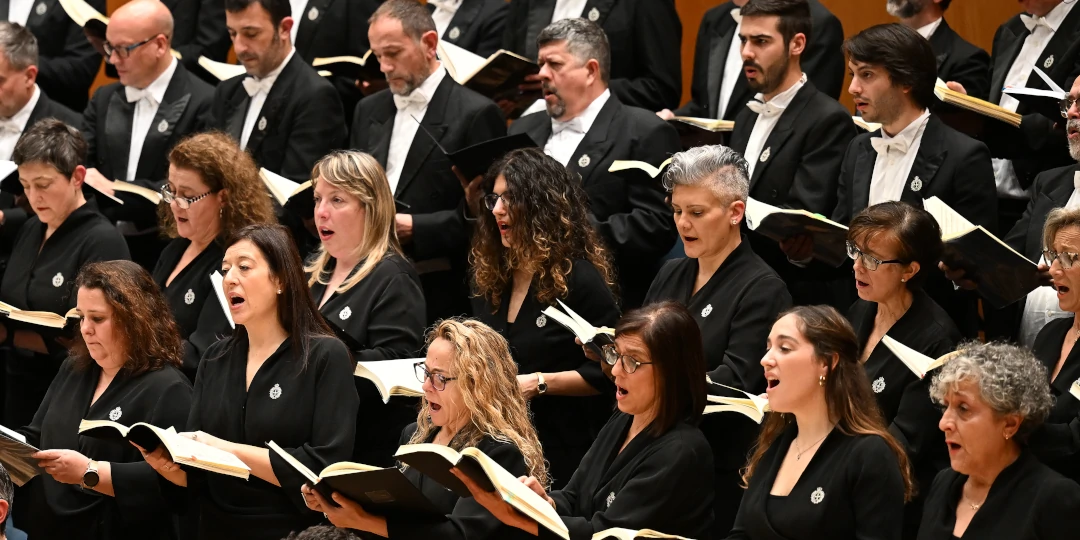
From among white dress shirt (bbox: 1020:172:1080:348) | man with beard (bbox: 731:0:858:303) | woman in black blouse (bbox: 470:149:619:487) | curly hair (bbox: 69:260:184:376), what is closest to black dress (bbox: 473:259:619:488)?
woman in black blouse (bbox: 470:149:619:487)

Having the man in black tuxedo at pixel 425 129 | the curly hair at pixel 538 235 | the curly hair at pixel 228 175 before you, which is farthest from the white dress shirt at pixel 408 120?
the curly hair at pixel 538 235

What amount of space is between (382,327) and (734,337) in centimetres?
110

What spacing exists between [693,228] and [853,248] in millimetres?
491

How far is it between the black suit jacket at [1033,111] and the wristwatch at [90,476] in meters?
2.89

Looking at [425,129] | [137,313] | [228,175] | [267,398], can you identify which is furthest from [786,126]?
[137,313]

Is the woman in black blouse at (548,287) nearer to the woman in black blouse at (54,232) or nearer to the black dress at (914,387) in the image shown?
the black dress at (914,387)

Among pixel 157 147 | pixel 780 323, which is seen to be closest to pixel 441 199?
pixel 157 147

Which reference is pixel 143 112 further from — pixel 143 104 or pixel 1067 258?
pixel 1067 258

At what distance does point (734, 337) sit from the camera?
4.07 meters

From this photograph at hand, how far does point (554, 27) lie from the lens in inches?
211

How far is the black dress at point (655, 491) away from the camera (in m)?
3.51

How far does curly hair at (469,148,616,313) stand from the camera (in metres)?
4.49

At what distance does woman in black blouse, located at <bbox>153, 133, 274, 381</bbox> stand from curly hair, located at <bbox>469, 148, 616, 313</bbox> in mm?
884

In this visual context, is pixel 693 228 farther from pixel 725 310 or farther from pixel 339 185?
pixel 339 185
